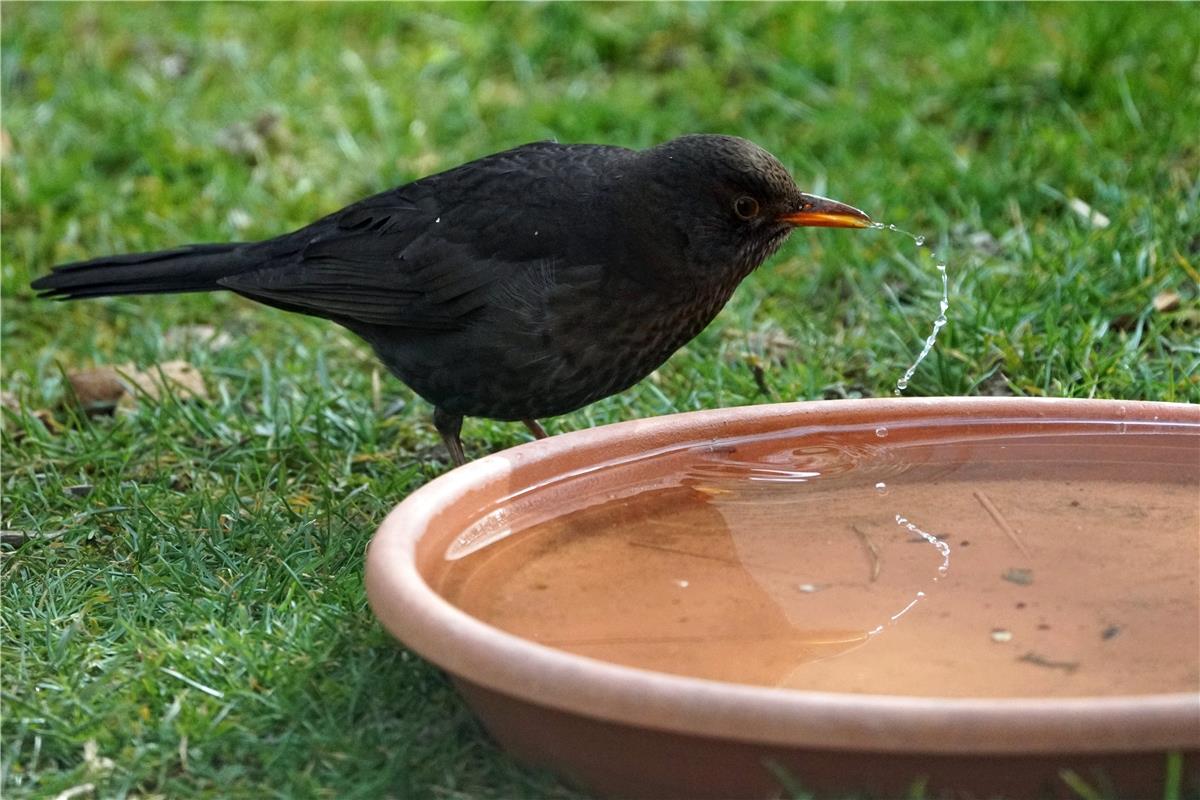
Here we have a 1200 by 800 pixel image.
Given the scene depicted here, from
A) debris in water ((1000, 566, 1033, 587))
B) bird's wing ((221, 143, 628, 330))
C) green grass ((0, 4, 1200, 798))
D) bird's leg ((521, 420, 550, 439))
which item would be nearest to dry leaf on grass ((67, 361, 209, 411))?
green grass ((0, 4, 1200, 798))

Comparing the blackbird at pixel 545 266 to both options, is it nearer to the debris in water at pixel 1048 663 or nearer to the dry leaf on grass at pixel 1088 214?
the debris in water at pixel 1048 663

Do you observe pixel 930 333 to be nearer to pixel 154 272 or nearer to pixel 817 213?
pixel 817 213

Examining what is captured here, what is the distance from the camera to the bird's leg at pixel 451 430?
4297 millimetres

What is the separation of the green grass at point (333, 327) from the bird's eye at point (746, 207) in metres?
0.82

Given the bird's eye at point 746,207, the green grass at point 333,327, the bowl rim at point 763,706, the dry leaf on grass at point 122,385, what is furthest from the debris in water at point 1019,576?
the dry leaf on grass at point 122,385

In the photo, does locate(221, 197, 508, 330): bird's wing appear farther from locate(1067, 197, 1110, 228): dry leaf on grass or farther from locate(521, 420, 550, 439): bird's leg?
locate(1067, 197, 1110, 228): dry leaf on grass

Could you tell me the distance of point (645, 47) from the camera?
7480mm

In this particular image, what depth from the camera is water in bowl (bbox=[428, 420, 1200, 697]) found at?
2723 millimetres

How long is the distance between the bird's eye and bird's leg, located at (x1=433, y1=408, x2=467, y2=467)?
3.18 feet

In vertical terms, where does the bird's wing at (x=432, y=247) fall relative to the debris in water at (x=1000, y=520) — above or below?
above

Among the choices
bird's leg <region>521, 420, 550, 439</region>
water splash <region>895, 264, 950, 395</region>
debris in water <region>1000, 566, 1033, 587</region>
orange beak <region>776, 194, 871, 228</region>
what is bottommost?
bird's leg <region>521, 420, 550, 439</region>

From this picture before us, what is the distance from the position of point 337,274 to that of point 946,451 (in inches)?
71.3

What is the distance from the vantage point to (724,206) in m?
3.98

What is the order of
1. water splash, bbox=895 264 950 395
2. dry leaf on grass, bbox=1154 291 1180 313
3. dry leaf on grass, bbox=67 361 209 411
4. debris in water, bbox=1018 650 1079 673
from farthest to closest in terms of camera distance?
dry leaf on grass, bbox=67 361 209 411 < dry leaf on grass, bbox=1154 291 1180 313 < water splash, bbox=895 264 950 395 < debris in water, bbox=1018 650 1079 673
